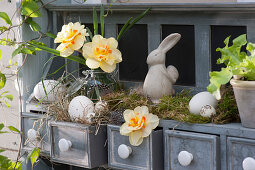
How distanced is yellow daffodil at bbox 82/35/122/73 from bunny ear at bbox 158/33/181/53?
138 mm

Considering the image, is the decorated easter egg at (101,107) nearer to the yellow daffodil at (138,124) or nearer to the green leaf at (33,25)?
the yellow daffodil at (138,124)

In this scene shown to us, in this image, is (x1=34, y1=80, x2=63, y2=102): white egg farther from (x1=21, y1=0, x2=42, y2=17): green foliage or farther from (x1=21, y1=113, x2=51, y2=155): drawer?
(x1=21, y1=0, x2=42, y2=17): green foliage

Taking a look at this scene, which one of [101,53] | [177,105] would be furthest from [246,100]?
[101,53]

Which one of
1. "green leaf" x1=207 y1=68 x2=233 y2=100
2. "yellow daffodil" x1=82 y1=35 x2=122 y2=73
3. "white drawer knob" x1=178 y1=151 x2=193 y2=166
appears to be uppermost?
"yellow daffodil" x1=82 y1=35 x2=122 y2=73

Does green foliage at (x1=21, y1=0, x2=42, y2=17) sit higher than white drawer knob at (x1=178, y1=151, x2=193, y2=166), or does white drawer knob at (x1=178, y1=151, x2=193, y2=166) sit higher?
green foliage at (x1=21, y1=0, x2=42, y2=17)

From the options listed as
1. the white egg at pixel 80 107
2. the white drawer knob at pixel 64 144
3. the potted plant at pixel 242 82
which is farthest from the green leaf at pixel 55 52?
the potted plant at pixel 242 82

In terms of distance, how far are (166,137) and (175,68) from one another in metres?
→ 0.28

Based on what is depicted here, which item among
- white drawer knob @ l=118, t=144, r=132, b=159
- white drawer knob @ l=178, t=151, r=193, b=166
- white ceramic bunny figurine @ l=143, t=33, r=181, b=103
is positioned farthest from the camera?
white ceramic bunny figurine @ l=143, t=33, r=181, b=103

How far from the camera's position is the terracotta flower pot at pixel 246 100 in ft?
4.40

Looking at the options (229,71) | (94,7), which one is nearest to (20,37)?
(94,7)

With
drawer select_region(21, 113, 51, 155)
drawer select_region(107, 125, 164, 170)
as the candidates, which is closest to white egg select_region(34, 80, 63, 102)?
drawer select_region(21, 113, 51, 155)

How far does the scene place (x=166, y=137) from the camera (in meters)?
1.50

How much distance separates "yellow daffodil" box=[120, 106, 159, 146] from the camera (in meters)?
1.51

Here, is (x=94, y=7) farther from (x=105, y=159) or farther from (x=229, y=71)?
(x=229, y=71)
